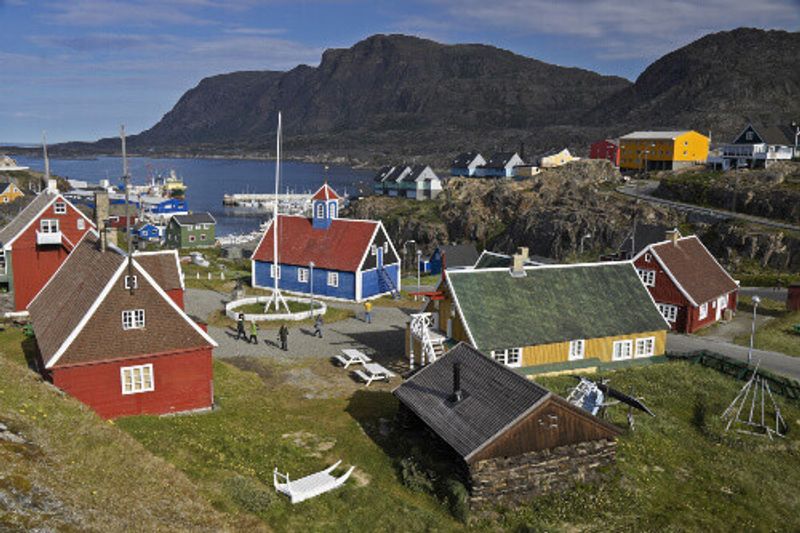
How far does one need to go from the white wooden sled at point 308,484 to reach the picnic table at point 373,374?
34.4ft

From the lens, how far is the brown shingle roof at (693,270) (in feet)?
142

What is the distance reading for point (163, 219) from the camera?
128 metres

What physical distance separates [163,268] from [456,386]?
923 inches

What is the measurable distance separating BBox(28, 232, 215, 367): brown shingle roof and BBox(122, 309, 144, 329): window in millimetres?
146

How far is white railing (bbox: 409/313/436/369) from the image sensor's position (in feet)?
100

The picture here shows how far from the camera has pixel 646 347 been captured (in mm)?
35062

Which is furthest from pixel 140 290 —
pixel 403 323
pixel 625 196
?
pixel 625 196

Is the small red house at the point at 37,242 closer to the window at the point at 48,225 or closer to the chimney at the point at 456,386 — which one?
the window at the point at 48,225

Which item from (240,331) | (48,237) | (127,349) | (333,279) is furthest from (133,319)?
(333,279)

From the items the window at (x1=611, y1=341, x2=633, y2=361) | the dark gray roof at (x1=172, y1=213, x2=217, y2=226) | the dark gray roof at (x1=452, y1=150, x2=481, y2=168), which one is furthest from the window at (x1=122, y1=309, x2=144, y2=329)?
the dark gray roof at (x1=452, y1=150, x2=481, y2=168)

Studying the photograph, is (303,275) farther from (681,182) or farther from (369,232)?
(681,182)

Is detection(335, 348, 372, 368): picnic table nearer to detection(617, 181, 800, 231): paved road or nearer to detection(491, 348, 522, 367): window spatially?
Result: detection(491, 348, 522, 367): window

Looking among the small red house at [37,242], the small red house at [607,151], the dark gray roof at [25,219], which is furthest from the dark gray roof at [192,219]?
the small red house at [607,151]

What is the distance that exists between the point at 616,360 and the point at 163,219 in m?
111
